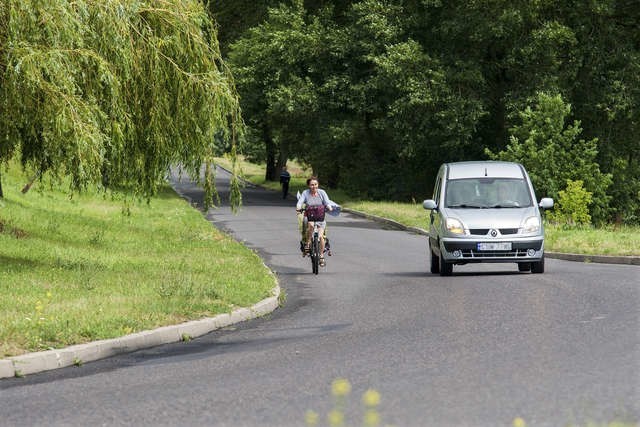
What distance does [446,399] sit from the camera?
7.91 m

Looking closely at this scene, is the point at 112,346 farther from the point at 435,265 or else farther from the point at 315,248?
the point at 435,265

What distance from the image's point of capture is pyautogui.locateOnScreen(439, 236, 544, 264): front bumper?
18828 millimetres

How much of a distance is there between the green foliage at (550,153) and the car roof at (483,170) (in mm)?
15497

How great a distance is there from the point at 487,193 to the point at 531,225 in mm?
1313

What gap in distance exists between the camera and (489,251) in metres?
18.8

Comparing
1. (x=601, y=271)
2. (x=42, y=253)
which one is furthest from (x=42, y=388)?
(x=601, y=271)

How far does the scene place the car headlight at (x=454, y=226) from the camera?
1892cm

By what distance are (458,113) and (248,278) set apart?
92.1 feet

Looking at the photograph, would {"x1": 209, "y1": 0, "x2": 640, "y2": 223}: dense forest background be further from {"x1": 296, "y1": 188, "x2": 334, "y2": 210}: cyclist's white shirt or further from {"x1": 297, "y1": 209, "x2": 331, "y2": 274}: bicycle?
{"x1": 297, "y1": 209, "x2": 331, "y2": 274}: bicycle

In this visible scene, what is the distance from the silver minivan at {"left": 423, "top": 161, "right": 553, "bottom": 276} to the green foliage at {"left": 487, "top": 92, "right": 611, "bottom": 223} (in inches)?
617

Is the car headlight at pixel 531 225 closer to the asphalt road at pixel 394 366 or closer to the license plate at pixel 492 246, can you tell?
the license plate at pixel 492 246

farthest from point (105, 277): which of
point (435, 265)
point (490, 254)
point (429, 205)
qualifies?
point (490, 254)

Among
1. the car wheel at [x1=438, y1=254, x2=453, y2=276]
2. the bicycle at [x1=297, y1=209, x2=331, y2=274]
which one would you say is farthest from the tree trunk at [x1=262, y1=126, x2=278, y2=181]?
the car wheel at [x1=438, y1=254, x2=453, y2=276]

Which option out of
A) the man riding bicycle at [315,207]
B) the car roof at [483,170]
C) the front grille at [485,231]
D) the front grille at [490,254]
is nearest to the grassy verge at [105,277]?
the man riding bicycle at [315,207]
